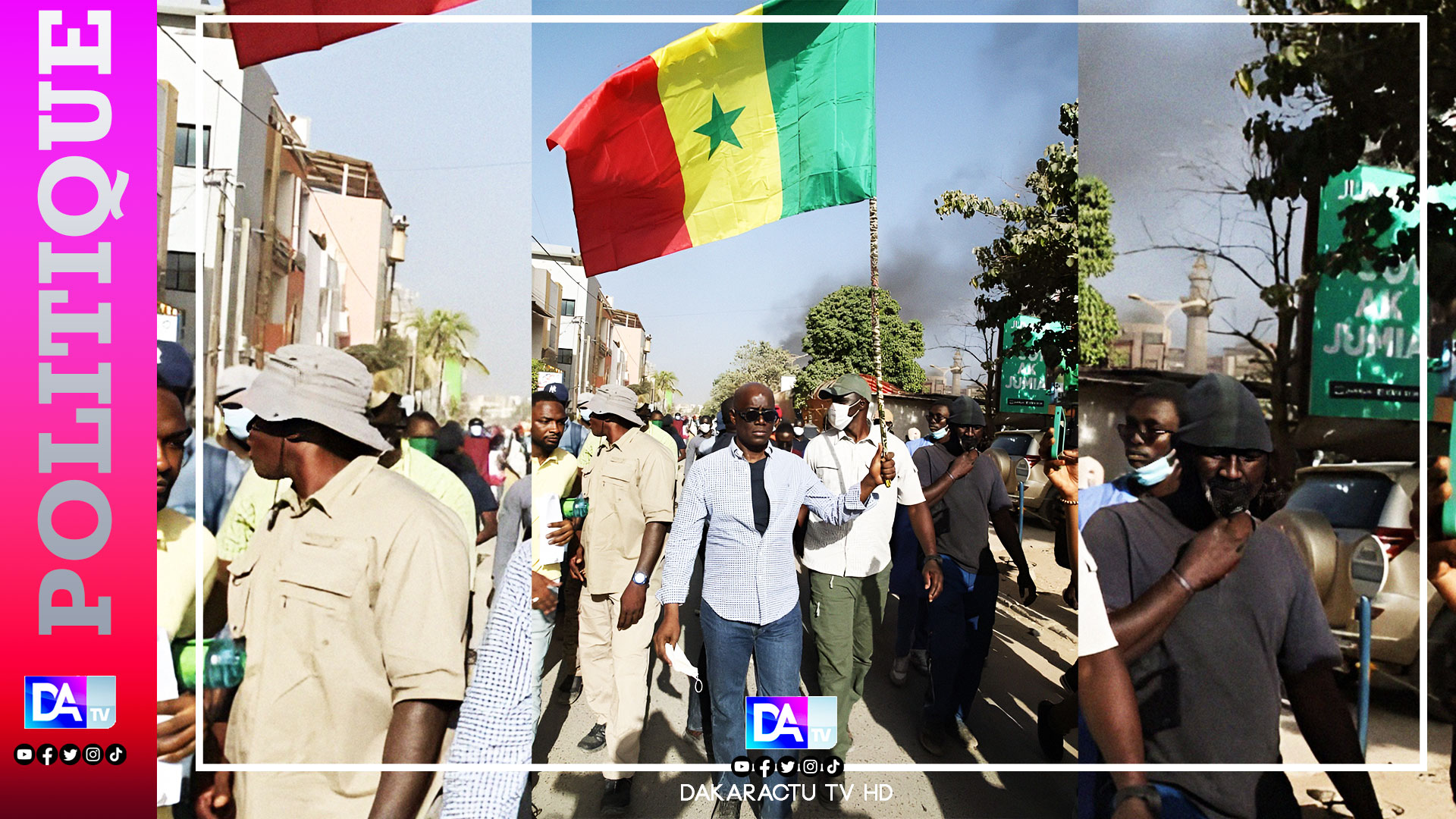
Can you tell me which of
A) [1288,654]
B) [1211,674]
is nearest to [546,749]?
[1211,674]

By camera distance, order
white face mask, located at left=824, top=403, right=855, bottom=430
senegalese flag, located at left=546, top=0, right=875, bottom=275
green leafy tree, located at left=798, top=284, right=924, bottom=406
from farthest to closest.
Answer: white face mask, located at left=824, top=403, right=855, bottom=430
green leafy tree, located at left=798, top=284, right=924, bottom=406
senegalese flag, located at left=546, top=0, right=875, bottom=275

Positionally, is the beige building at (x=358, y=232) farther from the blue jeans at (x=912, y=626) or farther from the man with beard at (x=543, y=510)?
the blue jeans at (x=912, y=626)

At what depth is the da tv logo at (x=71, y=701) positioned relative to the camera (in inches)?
111

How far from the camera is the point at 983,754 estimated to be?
10.9 ft

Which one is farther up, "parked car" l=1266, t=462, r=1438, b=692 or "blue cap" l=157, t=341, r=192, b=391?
"blue cap" l=157, t=341, r=192, b=391

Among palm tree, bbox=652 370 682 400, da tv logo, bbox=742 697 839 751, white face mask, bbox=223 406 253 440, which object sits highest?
palm tree, bbox=652 370 682 400

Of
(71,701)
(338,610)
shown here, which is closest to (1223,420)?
(338,610)

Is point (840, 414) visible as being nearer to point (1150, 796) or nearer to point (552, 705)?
point (1150, 796)

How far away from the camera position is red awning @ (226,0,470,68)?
9.60 feet

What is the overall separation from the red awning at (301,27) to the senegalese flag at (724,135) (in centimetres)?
71

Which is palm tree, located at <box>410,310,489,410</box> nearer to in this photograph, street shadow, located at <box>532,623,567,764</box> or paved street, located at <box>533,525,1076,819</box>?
street shadow, located at <box>532,623,567,764</box>

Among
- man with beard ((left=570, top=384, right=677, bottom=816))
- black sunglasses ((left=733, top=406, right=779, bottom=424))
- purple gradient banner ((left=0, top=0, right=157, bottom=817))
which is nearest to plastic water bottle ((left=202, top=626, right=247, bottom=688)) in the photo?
purple gradient banner ((left=0, top=0, right=157, bottom=817))

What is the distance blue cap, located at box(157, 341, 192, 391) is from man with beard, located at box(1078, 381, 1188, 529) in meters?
3.21

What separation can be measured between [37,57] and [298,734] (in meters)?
2.47
